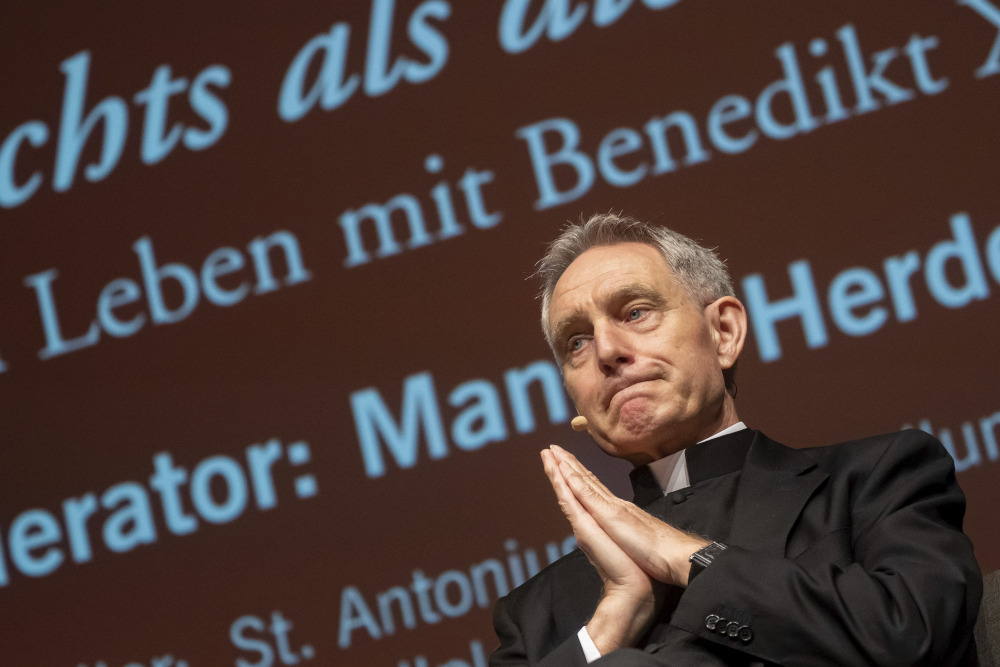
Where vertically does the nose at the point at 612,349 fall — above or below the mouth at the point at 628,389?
above

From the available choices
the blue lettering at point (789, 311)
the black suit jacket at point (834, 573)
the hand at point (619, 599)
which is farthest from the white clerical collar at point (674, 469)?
the blue lettering at point (789, 311)

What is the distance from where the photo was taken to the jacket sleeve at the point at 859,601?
1627mm

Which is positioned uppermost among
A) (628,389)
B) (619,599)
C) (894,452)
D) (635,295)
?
(635,295)

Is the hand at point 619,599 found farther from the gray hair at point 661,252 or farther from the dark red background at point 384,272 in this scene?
the dark red background at point 384,272

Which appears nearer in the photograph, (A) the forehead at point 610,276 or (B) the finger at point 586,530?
(B) the finger at point 586,530

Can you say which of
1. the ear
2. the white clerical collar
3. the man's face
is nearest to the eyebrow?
the man's face

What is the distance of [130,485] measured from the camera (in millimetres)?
3531

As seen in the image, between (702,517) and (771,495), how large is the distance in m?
0.17

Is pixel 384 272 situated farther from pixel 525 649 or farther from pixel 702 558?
pixel 702 558

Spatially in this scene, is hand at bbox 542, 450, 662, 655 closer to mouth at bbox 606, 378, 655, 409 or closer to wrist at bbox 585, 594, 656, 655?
wrist at bbox 585, 594, 656, 655

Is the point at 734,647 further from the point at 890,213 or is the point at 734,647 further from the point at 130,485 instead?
the point at 130,485

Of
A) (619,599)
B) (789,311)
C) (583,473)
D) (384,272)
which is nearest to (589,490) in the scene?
(583,473)

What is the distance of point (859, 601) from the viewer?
1.65 meters

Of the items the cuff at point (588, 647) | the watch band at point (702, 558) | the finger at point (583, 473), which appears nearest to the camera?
the watch band at point (702, 558)
